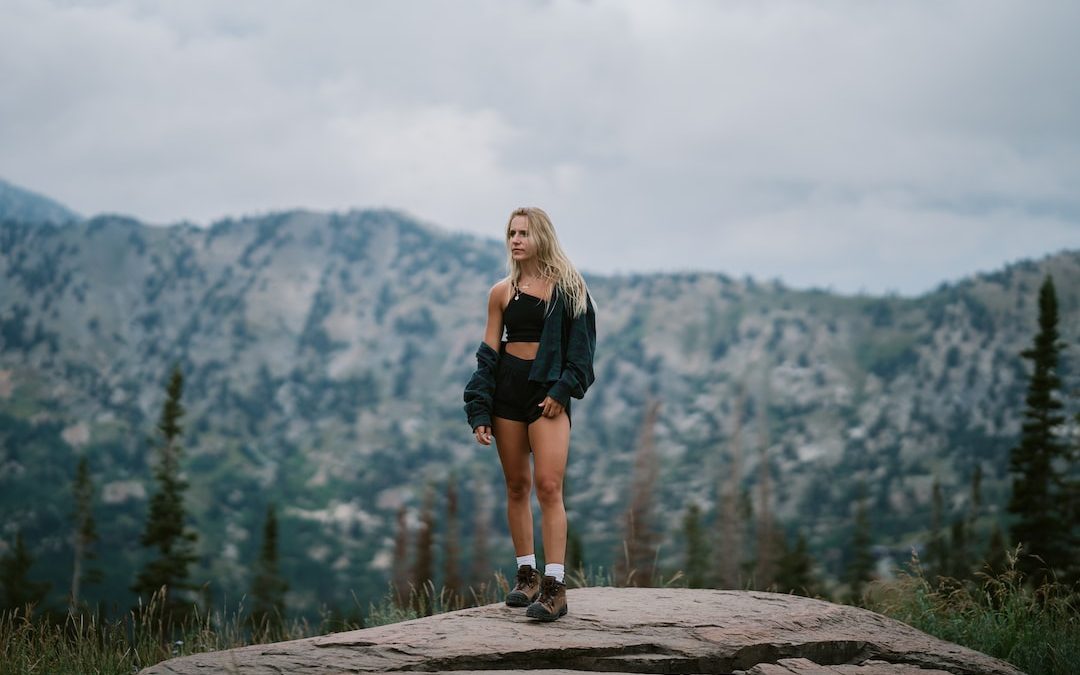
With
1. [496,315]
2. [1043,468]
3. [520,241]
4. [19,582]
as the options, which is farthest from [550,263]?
[19,582]

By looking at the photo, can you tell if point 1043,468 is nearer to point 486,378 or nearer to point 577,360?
point 577,360

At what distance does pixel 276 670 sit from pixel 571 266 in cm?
400

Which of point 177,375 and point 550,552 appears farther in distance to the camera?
point 177,375

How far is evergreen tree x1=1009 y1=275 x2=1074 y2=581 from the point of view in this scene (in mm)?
35438

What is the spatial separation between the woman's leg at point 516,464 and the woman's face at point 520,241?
143cm

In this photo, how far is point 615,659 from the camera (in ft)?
21.3

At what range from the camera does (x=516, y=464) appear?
7.82m

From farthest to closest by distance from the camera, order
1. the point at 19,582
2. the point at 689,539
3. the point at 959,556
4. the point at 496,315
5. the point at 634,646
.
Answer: the point at 689,539 < the point at 959,556 < the point at 19,582 < the point at 496,315 < the point at 634,646

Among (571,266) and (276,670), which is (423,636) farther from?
(571,266)

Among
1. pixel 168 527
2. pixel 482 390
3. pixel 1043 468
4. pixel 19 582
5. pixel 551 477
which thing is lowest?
pixel 19 582

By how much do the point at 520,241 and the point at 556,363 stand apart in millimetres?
1123

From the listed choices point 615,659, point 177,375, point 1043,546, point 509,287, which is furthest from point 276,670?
point 177,375

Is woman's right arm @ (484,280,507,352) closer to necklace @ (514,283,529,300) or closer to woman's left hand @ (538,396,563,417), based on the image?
necklace @ (514,283,529,300)

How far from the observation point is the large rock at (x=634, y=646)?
6.36 metres
